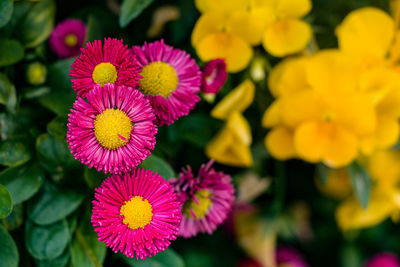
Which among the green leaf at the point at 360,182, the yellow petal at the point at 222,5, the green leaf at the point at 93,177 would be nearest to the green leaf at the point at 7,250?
the green leaf at the point at 93,177

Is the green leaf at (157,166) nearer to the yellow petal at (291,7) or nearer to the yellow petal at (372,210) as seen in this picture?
the yellow petal at (291,7)

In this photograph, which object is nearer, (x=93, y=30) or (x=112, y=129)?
(x=112, y=129)

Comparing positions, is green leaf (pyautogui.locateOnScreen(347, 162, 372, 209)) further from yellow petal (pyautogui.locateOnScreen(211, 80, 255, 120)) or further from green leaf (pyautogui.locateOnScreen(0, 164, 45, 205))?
green leaf (pyautogui.locateOnScreen(0, 164, 45, 205))

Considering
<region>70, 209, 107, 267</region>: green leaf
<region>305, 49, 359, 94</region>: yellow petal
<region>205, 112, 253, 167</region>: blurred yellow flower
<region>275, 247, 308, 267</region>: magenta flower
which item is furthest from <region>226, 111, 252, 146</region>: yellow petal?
<region>275, 247, 308, 267</region>: magenta flower

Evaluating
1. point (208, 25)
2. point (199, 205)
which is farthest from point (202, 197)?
point (208, 25)

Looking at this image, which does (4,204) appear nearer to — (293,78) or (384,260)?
(293,78)
